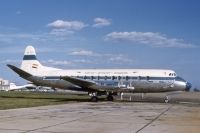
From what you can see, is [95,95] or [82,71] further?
[82,71]

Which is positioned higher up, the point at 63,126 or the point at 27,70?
the point at 27,70

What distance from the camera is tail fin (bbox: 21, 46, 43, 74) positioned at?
52.2 meters

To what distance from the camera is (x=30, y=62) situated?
53.3 meters

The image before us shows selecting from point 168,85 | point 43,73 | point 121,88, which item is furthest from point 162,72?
point 43,73

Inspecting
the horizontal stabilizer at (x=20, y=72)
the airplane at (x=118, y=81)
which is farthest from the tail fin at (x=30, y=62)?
the airplane at (x=118, y=81)

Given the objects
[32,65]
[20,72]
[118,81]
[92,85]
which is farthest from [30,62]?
[118,81]

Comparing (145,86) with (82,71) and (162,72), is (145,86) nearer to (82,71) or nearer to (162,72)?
(162,72)

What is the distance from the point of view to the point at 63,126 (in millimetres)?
15719

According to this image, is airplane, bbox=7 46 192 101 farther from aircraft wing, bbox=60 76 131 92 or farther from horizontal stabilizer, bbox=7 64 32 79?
horizontal stabilizer, bbox=7 64 32 79

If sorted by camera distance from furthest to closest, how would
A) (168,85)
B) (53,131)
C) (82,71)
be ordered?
(82,71) → (168,85) → (53,131)

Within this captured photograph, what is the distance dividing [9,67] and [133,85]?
52.9ft

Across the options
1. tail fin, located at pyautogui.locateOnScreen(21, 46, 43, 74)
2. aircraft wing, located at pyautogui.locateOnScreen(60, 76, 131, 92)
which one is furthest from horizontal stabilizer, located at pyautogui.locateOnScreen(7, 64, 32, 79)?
aircraft wing, located at pyautogui.locateOnScreen(60, 76, 131, 92)

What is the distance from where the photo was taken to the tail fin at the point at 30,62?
52156 millimetres

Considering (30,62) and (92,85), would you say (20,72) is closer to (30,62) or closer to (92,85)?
(30,62)
